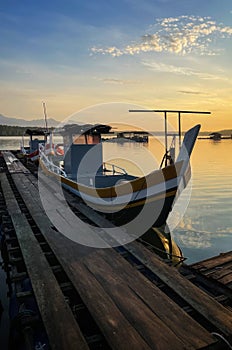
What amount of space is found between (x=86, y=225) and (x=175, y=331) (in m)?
4.73

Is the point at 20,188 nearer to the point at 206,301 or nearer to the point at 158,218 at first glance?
the point at 158,218

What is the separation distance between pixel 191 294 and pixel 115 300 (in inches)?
51.5

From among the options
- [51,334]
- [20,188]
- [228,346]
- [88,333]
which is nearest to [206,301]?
[228,346]

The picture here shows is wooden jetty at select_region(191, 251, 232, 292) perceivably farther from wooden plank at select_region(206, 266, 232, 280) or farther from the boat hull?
the boat hull

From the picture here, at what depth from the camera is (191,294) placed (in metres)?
4.46

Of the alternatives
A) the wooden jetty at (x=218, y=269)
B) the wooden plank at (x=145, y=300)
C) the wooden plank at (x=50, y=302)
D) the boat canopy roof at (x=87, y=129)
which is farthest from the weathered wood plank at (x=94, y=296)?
the boat canopy roof at (x=87, y=129)

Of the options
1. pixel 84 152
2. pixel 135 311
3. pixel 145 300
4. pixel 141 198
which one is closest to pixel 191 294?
pixel 145 300

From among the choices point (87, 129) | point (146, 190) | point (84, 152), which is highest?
point (87, 129)

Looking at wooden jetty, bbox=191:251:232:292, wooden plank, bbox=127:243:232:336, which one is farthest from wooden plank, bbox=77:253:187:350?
wooden jetty, bbox=191:251:232:292

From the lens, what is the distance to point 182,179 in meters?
8.30

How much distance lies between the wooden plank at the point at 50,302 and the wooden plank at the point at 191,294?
183 centimetres

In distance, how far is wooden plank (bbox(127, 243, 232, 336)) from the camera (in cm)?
381

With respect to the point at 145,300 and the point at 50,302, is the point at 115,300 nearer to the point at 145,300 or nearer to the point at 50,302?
the point at 145,300

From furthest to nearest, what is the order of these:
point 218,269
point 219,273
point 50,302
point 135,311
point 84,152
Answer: point 84,152, point 218,269, point 219,273, point 50,302, point 135,311
